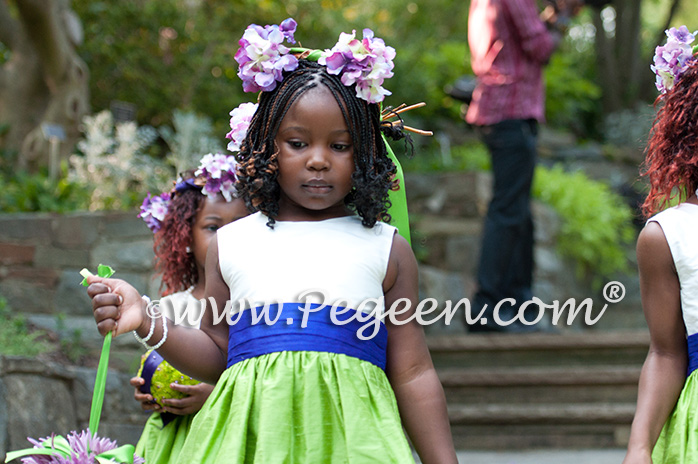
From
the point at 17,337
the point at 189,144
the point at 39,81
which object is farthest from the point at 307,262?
the point at 39,81

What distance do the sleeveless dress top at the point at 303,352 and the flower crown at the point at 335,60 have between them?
1.16 feet

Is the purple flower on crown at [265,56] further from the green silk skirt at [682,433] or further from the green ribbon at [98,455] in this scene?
the green silk skirt at [682,433]

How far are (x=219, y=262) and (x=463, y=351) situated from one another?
3.42 metres

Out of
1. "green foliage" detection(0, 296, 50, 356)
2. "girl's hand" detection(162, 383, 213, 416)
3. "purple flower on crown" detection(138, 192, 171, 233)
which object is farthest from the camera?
"green foliage" detection(0, 296, 50, 356)

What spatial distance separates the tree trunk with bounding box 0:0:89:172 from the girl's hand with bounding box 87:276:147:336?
6.16m

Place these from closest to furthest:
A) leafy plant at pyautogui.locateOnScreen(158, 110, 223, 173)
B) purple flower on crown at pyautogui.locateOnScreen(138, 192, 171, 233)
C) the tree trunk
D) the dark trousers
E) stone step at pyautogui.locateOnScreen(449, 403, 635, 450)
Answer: purple flower on crown at pyautogui.locateOnScreen(138, 192, 171, 233) < stone step at pyautogui.locateOnScreen(449, 403, 635, 450) < the dark trousers < leafy plant at pyautogui.locateOnScreen(158, 110, 223, 173) < the tree trunk

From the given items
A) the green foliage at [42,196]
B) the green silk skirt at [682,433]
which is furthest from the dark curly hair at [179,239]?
the green foliage at [42,196]

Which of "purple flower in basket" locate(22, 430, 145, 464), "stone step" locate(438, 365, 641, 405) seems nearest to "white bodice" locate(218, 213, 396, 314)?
"purple flower in basket" locate(22, 430, 145, 464)

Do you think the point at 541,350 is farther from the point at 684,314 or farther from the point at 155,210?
the point at 684,314

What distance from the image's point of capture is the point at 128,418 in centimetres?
464

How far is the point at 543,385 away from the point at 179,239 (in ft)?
9.36

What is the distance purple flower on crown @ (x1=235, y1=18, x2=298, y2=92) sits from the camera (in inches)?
86.4

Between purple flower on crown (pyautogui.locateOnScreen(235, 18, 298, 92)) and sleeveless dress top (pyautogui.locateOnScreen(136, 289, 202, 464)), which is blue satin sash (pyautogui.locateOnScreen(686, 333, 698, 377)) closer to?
purple flower on crown (pyautogui.locateOnScreen(235, 18, 298, 92))

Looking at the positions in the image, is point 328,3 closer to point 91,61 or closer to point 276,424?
point 91,61
